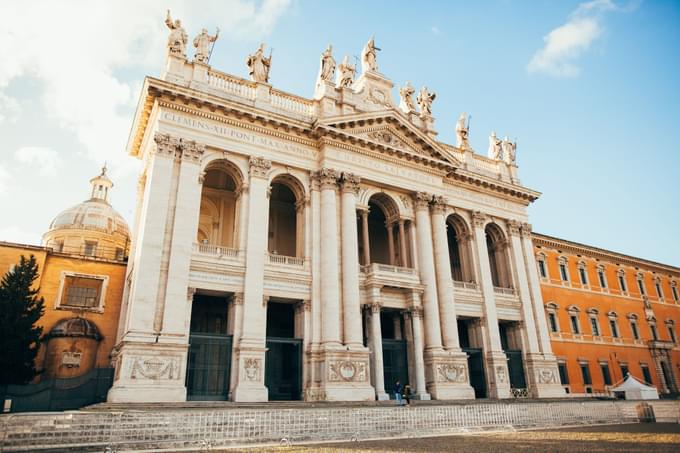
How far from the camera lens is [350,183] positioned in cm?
2530

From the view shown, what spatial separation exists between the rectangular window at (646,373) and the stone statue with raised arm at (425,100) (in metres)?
26.6

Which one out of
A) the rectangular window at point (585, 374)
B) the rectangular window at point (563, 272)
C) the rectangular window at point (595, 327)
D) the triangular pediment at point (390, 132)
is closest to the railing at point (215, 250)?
the triangular pediment at point (390, 132)

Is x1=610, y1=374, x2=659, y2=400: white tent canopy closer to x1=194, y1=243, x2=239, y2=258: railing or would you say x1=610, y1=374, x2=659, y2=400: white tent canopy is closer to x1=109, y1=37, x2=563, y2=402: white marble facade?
x1=109, y1=37, x2=563, y2=402: white marble facade

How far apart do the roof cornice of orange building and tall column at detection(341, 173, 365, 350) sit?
17.2m

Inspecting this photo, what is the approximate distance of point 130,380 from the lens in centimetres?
1764

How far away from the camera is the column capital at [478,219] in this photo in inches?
1198

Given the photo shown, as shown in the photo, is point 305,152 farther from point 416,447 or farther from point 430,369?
point 416,447

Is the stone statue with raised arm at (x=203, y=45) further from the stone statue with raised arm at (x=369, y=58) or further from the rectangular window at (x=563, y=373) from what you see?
the rectangular window at (x=563, y=373)

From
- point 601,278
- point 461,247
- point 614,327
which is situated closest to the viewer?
point 461,247

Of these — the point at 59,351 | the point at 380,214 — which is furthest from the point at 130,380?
the point at 380,214

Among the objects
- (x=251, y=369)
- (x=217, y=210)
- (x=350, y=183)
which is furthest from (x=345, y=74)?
(x=251, y=369)

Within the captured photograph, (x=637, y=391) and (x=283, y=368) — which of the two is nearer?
(x=283, y=368)

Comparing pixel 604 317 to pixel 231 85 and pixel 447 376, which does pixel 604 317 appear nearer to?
pixel 447 376

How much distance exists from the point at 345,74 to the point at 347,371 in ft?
55.7
